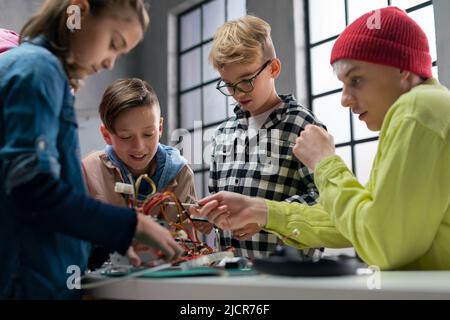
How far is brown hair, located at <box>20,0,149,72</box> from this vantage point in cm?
76

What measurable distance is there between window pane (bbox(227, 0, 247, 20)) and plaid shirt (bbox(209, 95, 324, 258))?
2.67 metres

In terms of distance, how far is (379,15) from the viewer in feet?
3.29

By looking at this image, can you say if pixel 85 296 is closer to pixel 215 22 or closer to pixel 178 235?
pixel 178 235

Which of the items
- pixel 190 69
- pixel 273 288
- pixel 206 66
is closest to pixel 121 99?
pixel 273 288

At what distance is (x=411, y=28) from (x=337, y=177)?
0.33 meters

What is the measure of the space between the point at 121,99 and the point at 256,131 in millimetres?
435

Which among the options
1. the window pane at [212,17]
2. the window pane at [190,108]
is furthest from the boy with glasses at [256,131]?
the window pane at [190,108]

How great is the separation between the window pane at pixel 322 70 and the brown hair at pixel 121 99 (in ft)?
7.36

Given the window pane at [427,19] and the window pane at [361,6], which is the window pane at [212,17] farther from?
→ the window pane at [427,19]

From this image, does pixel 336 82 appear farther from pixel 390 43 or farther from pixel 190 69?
pixel 390 43

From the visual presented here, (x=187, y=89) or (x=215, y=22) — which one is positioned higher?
(x=215, y=22)

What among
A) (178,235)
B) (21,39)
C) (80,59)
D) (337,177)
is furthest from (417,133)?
(21,39)

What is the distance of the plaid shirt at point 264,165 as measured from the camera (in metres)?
1.51

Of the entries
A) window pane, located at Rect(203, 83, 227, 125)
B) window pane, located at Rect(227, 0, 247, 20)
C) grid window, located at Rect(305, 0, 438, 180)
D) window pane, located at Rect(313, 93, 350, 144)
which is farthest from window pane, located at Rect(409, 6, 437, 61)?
window pane, located at Rect(203, 83, 227, 125)
